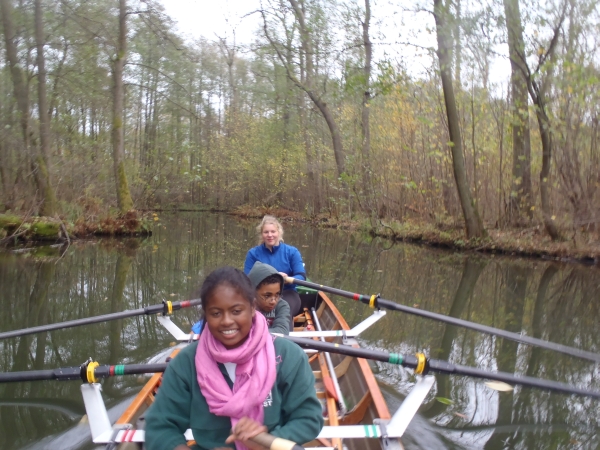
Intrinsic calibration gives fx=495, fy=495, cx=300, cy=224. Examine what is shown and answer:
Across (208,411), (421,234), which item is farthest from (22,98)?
(208,411)

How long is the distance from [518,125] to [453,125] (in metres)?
1.43

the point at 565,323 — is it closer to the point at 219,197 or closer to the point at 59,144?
the point at 59,144

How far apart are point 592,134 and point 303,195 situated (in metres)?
17.2

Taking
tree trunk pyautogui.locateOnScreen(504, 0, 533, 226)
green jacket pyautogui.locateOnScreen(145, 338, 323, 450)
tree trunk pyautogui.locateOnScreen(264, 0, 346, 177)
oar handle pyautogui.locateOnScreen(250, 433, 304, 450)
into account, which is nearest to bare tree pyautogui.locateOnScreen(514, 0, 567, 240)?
tree trunk pyautogui.locateOnScreen(504, 0, 533, 226)

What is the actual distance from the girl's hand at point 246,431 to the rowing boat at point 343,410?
2.74ft

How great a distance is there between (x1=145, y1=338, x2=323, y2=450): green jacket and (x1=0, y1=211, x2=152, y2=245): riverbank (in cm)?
1212

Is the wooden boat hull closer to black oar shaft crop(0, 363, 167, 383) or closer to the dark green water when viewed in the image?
black oar shaft crop(0, 363, 167, 383)

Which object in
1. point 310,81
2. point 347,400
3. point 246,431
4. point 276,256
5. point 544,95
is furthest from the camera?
point 310,81

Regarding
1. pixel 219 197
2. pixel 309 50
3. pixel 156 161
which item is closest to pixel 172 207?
pixel 219 197

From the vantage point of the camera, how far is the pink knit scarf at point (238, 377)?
1.72 m

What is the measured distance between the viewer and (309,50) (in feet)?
48.1

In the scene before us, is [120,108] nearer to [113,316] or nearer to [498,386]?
[113,316]

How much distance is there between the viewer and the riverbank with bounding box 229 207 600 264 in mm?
10812

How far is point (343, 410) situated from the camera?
10.6ft
